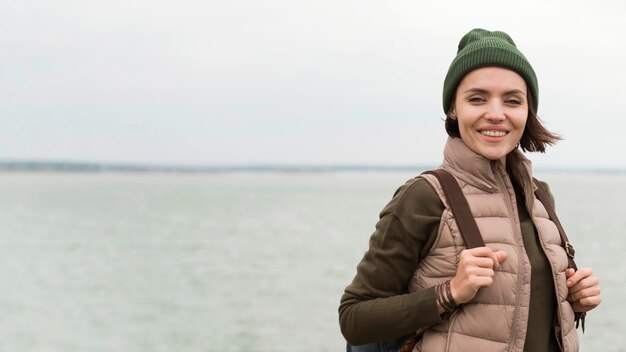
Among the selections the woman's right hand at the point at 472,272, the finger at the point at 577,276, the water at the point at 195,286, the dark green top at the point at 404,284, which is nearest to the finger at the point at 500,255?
the woman's right hand at the point at 472,272

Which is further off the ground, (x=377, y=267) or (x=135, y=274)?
(x=377, y=267)

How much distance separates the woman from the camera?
86.7 inches

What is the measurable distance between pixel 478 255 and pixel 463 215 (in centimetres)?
14

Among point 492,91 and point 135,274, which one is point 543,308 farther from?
point 135,274

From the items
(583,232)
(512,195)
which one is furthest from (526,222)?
(583,232)

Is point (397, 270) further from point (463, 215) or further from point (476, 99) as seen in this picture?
point (476, 99)

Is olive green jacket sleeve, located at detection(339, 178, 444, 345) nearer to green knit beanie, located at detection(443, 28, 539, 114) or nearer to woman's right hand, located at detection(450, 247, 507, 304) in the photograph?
woman's right hand, located at detection(450, 247, 507, 304)

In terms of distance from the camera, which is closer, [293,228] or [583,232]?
[583,232]

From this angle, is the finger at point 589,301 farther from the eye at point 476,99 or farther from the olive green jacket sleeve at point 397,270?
the eye at point 476,99

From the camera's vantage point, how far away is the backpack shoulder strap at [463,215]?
220 centimetres

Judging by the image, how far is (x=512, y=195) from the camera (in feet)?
7.85

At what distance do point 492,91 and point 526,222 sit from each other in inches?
18.0

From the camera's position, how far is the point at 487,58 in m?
2.31

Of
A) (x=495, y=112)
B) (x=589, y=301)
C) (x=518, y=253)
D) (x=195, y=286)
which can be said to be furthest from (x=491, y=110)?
(x=195, y=286)
